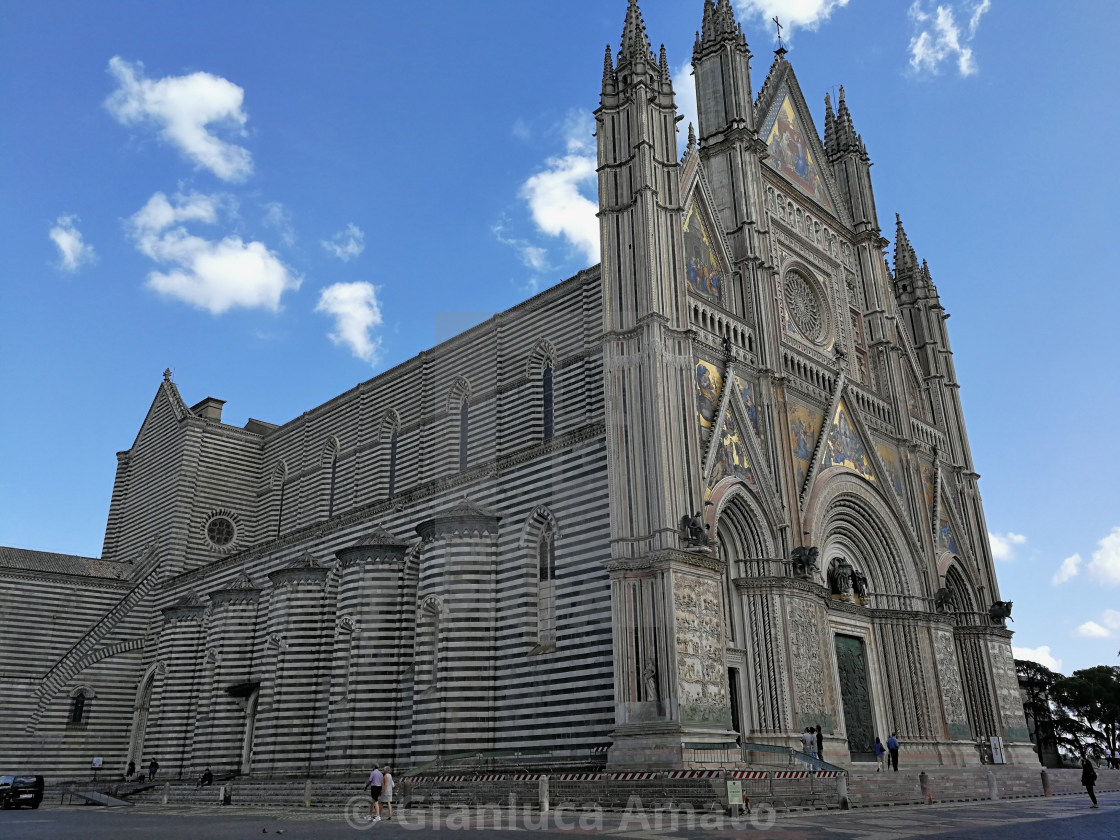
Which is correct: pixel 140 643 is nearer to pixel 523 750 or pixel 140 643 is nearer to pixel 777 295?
pixel 523 750

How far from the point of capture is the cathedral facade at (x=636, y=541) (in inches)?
689

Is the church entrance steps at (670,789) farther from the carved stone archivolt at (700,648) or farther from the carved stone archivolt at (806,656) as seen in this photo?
the carved stone archivolt at (806,656)

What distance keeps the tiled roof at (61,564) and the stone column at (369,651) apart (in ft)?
50.2

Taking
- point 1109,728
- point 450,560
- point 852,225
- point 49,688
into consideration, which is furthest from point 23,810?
point 1109,728

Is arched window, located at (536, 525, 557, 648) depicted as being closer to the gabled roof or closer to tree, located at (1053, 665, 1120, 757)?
the gabled roof

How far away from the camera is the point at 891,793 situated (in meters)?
14.8

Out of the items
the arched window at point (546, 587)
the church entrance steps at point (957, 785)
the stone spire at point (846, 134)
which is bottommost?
the church entrance steps at point (957, 785)

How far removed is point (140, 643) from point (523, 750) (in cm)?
1919

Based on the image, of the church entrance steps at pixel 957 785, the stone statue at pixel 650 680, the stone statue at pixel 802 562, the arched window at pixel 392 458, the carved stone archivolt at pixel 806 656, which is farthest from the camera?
the arched window at pixel 392 458

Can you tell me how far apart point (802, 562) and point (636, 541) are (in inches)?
184

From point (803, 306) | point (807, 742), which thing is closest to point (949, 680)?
point (807, 742)

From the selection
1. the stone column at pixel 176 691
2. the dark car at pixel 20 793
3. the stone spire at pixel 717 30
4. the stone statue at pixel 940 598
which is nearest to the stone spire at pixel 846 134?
the stone spire at pixel 717 30

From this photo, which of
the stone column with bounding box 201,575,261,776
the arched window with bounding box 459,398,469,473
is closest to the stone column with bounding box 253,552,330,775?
the stone column with bounding box 201,575,261,776

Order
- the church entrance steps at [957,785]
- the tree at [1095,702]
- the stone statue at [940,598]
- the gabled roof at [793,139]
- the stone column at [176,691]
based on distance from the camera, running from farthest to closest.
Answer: the tree at [1095,702] < the stone column at [176,691] < the gabled roof at [793,139] < the stone statue at [940,598] < the church entrance steps at [957,785]
